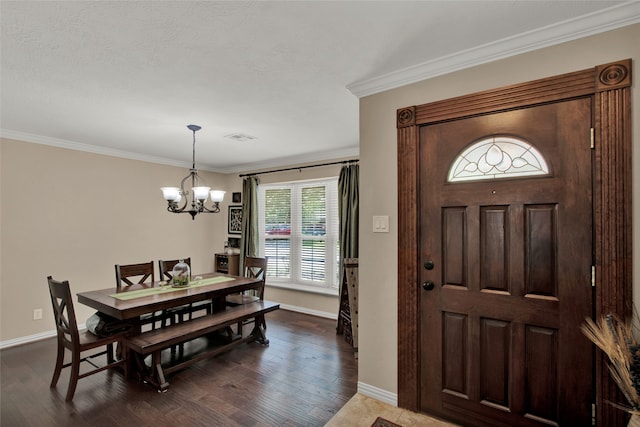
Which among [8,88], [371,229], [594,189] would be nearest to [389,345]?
[371,229]

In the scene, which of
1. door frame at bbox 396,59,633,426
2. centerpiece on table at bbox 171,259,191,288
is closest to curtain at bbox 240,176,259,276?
centerpiece on table at bbox 171,259,191,288

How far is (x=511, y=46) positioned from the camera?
1.82m

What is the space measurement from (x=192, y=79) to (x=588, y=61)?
8.36 feet

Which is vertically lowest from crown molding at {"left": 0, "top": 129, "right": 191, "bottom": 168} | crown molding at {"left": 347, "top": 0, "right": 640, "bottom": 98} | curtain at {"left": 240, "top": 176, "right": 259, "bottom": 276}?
curtain at {"left": 240, "top": 176, "right": 259, "bottom": 276}

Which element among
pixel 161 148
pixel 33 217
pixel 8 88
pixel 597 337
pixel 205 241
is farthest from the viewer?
pixel 205 241

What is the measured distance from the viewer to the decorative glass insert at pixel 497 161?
1.79 metres

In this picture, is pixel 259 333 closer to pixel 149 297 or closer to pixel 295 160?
pixel 149 297

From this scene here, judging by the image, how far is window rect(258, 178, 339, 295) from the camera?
4.71 metres

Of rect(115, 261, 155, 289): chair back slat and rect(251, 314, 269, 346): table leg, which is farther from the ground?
rect(115, 261, 155, 289): chair back slat

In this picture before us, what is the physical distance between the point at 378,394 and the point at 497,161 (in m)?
1.89

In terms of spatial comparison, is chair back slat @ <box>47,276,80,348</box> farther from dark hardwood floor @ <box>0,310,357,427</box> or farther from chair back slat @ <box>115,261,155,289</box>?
chair back slat @ <box>115,261,155,289</box>

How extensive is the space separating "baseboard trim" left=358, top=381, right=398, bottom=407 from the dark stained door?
0.21m

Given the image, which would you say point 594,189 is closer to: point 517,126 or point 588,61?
point 517,126

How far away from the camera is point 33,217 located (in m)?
3.63
